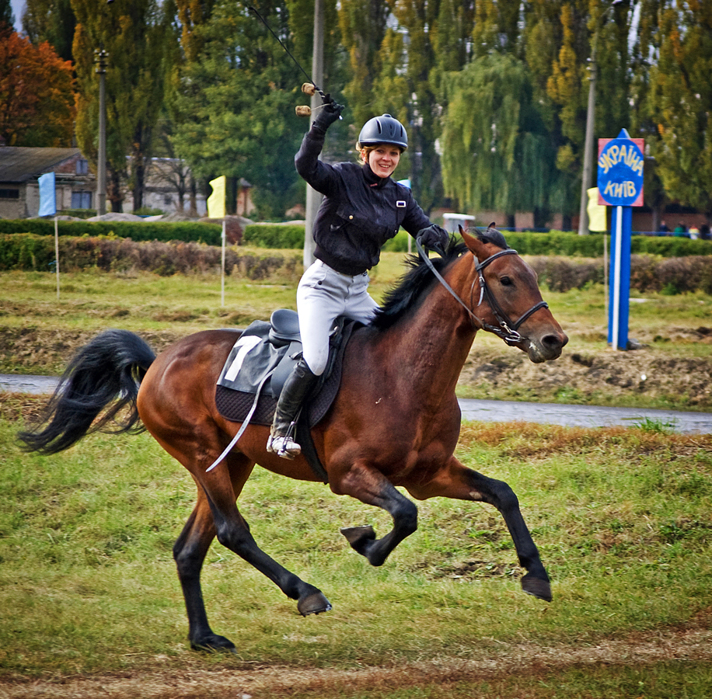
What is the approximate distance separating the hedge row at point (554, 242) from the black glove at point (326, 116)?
71.1 feet

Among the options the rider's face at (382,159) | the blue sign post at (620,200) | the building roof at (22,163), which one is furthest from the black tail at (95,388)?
the building roof at (22,163)

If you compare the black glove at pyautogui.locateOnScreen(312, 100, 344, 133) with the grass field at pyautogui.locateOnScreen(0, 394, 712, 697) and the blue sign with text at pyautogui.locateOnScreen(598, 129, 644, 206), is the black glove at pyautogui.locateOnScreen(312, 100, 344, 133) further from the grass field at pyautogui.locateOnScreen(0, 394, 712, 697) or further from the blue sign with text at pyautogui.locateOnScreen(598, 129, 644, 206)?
the blue sign with text at pyautogui.locateOnScreen(598, 129, 644, 206)

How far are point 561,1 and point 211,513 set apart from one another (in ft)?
133

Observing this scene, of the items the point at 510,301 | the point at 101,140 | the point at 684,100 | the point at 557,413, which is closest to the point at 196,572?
the point at 510,301

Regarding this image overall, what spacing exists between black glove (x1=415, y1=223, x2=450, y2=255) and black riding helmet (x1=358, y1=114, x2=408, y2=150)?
1.68ft

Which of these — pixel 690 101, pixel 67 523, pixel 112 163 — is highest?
pixel 690 101

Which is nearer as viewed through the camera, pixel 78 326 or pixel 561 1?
pixel 78 326

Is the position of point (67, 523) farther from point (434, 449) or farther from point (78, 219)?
point (78, 219)

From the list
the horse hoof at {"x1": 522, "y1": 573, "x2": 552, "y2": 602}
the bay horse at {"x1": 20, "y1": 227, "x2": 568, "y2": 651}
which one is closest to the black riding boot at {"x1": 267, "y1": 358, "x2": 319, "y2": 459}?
the bay horse at {"x1": 20, "y1": 227, "x2": 568, "y2": 651}

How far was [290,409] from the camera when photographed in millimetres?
5004

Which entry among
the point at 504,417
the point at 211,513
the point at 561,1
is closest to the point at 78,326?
the point at 504,417

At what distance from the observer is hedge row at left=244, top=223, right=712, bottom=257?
87.2 ft

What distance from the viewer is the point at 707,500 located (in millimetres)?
7582

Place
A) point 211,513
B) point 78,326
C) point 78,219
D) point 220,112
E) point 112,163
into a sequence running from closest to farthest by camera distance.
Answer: point 211,513, point 78,326, point 78,219, point 112,163, point 220,112
